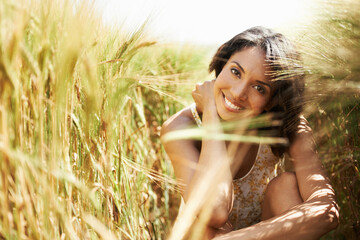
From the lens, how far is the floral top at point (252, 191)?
1490 mm

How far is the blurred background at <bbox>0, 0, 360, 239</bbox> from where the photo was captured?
542mm

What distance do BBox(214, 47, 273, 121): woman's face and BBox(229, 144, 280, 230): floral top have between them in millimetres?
306

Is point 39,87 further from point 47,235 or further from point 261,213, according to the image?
point 261,213

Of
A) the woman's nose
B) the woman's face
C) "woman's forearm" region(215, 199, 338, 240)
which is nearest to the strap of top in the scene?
the woman's face

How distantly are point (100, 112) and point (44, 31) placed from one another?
0.26 m

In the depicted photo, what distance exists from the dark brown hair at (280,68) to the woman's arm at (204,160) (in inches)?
8.3

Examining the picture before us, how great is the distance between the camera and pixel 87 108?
581 mm

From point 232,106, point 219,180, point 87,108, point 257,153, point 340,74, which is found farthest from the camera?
point 257,153

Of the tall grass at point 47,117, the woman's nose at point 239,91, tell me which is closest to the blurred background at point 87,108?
the tall grass at point 47,117

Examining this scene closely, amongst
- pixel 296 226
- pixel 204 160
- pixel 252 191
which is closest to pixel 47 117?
pixel 204 160

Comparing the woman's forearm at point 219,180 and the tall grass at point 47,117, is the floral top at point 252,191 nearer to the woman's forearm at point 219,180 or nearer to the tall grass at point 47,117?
the woman's forearm at point 219,180

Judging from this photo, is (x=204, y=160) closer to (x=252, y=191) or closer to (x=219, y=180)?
(x=219, y=180)

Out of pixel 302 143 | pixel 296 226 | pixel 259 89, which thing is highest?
pixel 259 89

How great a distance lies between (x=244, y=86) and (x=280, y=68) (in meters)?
0.14
